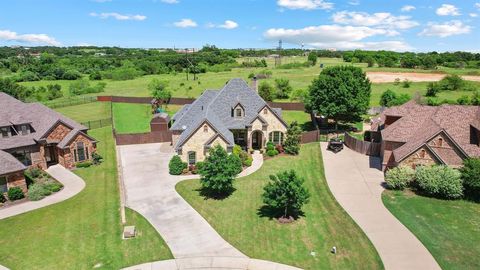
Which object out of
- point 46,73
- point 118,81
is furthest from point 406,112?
point 46,73

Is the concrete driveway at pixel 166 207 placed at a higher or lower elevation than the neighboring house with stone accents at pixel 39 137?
lower

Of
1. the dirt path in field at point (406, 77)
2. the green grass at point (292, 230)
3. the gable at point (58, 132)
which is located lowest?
the green grass at point (292, 230)

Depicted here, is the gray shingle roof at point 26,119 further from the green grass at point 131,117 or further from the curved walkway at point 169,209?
the green grass at point 131,117

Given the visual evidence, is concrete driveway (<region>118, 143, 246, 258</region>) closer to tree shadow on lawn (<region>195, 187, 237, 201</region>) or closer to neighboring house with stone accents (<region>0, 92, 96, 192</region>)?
tree shadow on lawn (<region>195, 187, 237, 201</region>)

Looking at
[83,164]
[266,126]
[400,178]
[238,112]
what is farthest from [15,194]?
[400,178]

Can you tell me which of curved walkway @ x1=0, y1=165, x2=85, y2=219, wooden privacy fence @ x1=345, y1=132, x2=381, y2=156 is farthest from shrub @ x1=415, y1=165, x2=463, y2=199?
curved walkway @ x1=0, y1=165, x2=85, y2=219

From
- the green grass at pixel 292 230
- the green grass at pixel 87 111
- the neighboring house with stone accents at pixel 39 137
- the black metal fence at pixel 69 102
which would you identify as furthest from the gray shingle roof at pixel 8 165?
the black metal fence at pixel 69 102

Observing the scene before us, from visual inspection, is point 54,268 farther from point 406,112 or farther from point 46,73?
point 46,73
